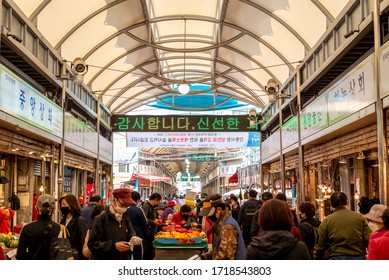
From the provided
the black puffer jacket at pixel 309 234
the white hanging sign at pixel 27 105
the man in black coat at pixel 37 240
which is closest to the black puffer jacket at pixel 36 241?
the man in black coat at pixel 37 240

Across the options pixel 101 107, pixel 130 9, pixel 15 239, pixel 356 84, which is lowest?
pixel 15 239

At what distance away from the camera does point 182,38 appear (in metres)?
18.7

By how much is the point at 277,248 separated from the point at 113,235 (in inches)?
89.1

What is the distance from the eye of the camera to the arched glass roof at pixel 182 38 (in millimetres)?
13109

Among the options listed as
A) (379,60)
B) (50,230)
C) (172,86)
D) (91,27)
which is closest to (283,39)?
(91,27)

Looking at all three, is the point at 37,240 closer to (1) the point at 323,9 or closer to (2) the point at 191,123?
(1) the point at 323,9

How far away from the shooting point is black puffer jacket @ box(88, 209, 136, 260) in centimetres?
497

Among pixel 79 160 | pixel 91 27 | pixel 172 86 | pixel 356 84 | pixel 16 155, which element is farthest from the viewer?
pixel 172 86

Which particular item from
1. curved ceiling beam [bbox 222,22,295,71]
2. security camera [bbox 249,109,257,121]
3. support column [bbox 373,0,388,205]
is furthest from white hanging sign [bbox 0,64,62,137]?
security camera [bbox 249,109,257,121]

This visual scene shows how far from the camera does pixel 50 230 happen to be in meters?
4.83

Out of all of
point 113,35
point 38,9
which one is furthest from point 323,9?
point 113,35

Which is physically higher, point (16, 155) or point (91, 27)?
point (91, 27)
